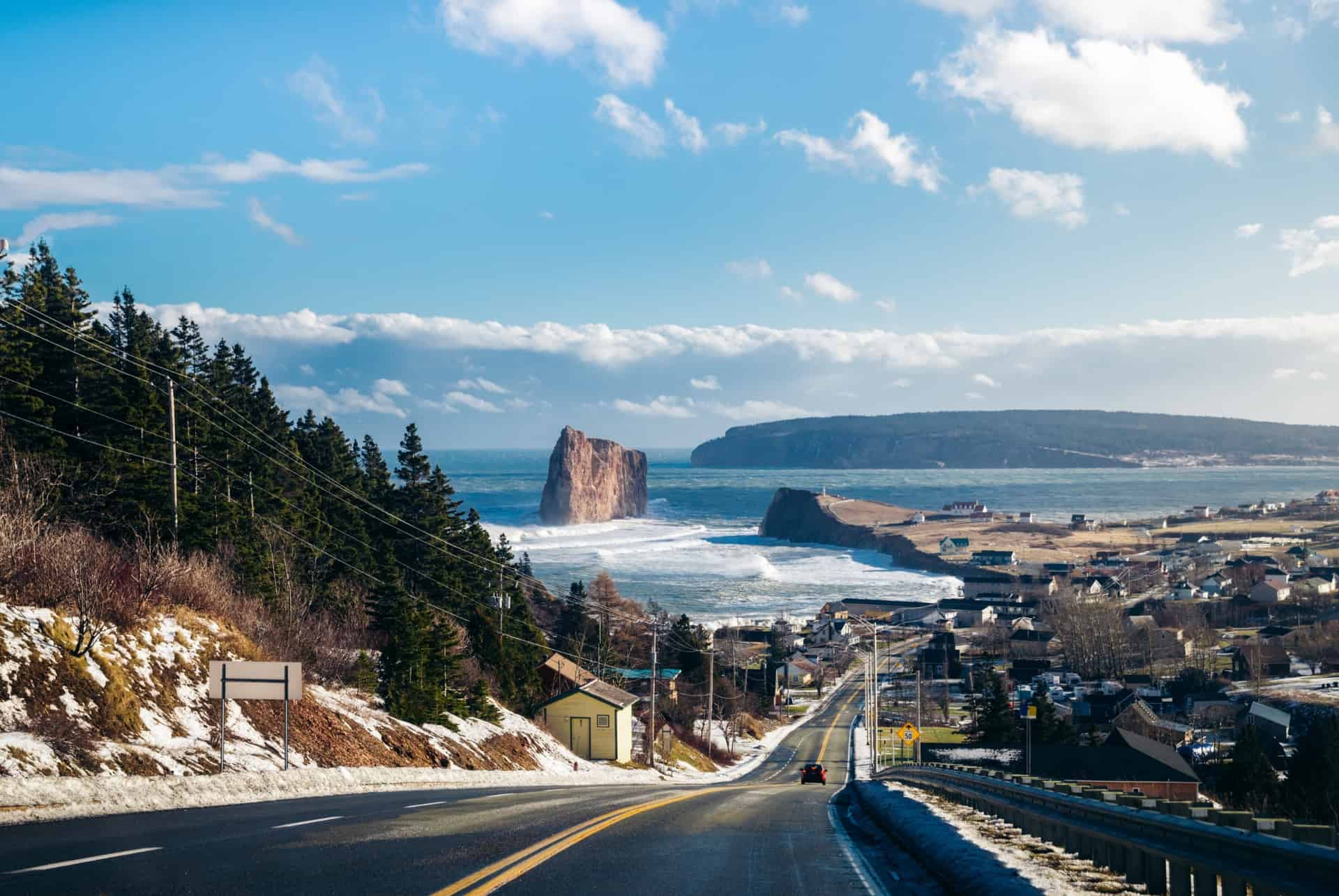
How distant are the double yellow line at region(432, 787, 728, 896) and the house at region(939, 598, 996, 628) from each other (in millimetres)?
107569

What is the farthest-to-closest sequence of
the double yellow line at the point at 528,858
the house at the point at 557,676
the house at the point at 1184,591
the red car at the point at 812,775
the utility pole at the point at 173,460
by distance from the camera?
the house at the point at 1184,591, the house at the point at 557,676, the red car at the point at 812,775, the utility pole at the point at 173,460, the double yellow line at the point at 528,858

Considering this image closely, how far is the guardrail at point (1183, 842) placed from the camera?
191 inches

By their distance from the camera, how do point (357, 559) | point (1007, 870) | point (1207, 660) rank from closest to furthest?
point (1007, 870), point (357, 559), point (1207, 660)

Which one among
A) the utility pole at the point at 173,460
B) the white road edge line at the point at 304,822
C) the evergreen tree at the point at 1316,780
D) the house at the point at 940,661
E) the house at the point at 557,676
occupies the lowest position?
the house at the point at 940,661

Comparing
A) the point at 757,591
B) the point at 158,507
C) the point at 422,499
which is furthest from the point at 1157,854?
the point at 757,591

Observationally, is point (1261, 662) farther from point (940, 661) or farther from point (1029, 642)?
point (940, 661)

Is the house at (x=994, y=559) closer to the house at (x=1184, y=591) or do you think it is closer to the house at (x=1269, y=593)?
the house at (x=1184, y=591)

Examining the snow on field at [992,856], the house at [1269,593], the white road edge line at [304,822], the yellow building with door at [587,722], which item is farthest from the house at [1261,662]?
the white road edge line at [304,822]

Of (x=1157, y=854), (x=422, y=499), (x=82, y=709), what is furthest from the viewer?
(x=422, y=499)

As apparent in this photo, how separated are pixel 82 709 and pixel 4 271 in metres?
32.4

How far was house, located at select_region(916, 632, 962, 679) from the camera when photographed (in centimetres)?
9669

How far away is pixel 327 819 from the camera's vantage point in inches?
527

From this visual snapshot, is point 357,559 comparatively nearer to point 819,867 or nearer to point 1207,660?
point 819,867

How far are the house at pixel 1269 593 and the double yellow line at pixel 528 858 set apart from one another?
4948 inches
